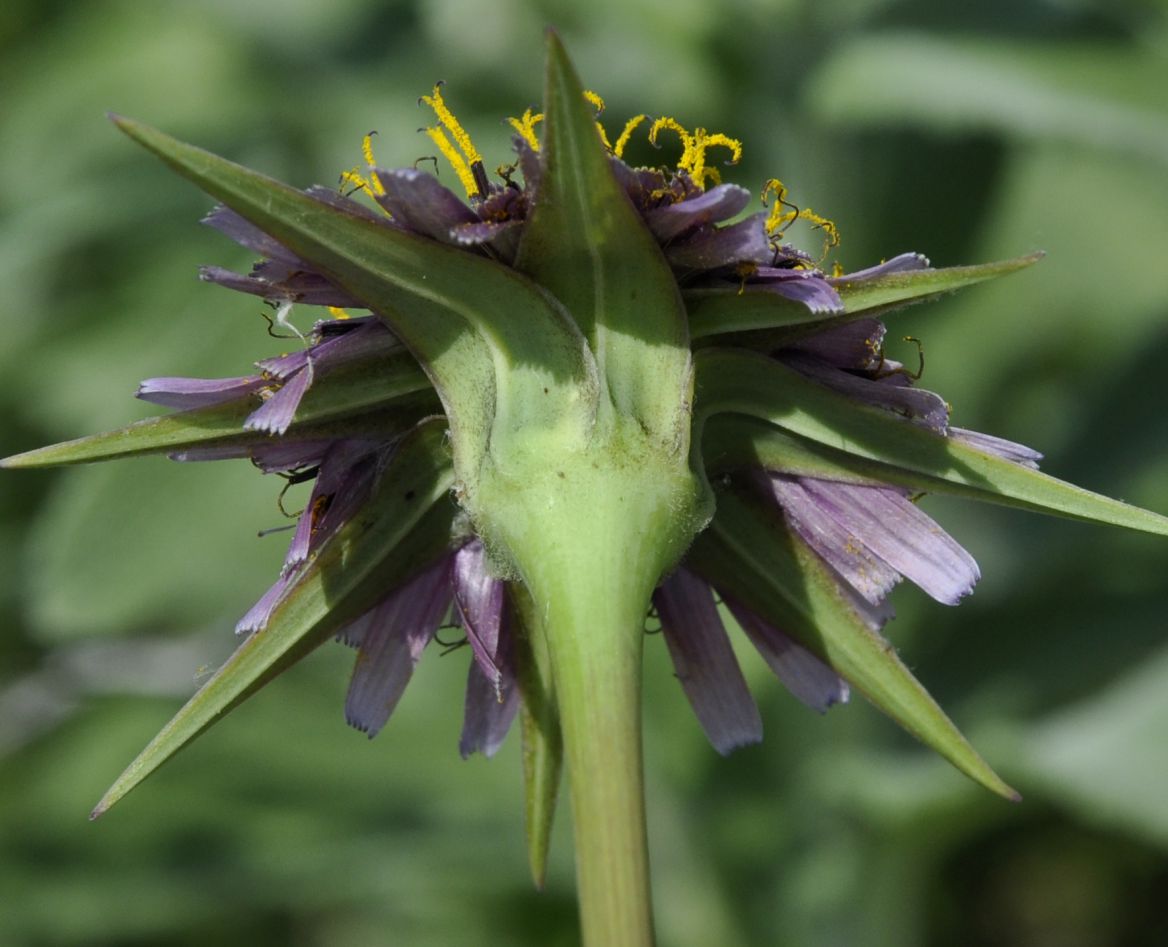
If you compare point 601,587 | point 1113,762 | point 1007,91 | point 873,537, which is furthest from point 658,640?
point 601,587

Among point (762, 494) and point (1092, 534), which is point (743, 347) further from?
point (1092, 534)

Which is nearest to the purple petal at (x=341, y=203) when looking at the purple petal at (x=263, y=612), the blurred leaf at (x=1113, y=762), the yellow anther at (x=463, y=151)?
the yellow anther at (x=463, y=151)

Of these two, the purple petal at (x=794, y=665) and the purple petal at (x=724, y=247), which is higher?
the purple petal at (x=724, y=247)

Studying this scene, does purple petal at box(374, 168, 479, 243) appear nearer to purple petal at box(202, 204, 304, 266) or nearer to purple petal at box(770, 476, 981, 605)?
purple petal at box(202, 204, 304, 266)

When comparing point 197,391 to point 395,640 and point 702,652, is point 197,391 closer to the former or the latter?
point 395,640

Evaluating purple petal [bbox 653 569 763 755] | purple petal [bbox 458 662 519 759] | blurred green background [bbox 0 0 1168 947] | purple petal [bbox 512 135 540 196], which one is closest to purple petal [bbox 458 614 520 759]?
purple petal [bbox 458 662 519 759]

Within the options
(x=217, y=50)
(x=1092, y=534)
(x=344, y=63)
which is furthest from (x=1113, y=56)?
(x=217, y=50)

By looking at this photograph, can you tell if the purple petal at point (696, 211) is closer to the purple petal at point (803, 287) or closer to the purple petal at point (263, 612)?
the purple petal at point (803, 287)
